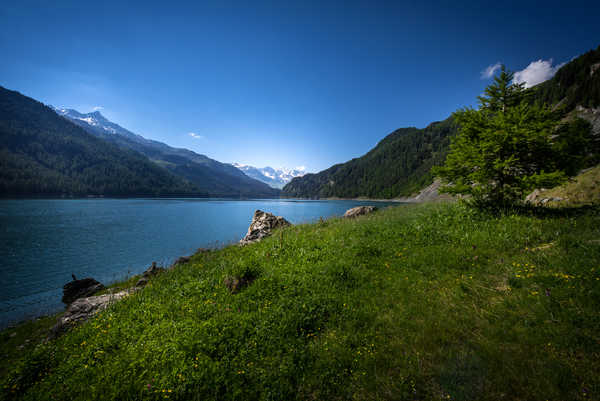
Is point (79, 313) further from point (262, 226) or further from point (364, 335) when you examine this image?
point (262, 226)

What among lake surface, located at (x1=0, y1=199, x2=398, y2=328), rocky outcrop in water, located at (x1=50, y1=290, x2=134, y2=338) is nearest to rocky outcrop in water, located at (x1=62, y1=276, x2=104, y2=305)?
lake surface, located at (x1=0, y1=199, x2=398, y2=328)

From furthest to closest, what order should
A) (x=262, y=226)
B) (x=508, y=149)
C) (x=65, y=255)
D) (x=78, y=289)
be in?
(x=65, y=255)
(x=262, y=226)
(x=78, y=289)
(x=508, y=149)

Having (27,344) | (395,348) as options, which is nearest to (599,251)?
(395,348)

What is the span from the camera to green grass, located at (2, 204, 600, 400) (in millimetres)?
3512

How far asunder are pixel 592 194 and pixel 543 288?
59.7ft

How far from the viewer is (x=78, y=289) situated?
1374 cm

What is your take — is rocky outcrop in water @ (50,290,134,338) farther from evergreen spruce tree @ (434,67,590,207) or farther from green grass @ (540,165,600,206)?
green grass @ (540,165,600,206)

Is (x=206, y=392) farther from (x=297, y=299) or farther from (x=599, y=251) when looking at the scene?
(x=599, y=251)

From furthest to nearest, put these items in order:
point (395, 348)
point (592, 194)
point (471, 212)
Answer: point (592, 194)
point (471, 212)
point (395, 348)

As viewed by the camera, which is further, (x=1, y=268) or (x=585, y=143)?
(x=1, y=268)

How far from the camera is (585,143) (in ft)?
31.0

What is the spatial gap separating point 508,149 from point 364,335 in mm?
11848

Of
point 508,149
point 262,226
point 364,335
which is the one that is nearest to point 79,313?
point 364,335

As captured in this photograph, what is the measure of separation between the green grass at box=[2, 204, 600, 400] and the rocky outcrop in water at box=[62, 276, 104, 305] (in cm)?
948
